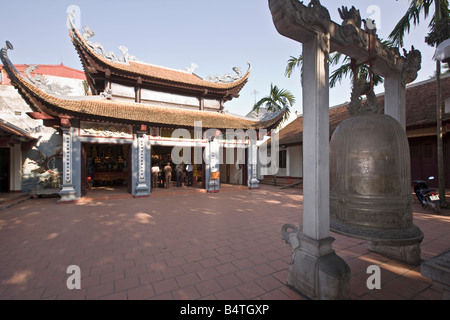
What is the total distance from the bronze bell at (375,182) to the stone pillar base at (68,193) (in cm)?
973

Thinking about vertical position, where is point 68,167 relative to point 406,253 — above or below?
above

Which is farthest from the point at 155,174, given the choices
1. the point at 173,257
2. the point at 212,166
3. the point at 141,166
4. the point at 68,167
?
the point at 173,257

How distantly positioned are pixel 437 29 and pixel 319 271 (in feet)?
30.1

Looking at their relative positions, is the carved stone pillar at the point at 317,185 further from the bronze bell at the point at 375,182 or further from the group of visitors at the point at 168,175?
the group of visitors at the point at 168,175

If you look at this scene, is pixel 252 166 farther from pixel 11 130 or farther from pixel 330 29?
pixel 11 130

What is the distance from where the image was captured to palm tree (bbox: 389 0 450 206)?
6645 mm

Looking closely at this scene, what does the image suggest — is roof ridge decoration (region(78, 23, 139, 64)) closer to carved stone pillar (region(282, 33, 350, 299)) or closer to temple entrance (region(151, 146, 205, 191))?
temple entrance (region(151, 146, 205, 191))

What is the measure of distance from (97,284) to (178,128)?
8.70m

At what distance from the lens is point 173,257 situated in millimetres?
3549

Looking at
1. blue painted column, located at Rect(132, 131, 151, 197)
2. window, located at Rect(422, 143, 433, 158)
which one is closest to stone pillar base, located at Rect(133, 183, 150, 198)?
blue painted column, located at Rect(132, 131, 151, 197)

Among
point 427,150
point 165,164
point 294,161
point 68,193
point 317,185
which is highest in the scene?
point 427,150

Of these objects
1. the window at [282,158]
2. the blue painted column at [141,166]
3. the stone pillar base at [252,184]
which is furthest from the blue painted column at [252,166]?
the blue painted column at [141,166]

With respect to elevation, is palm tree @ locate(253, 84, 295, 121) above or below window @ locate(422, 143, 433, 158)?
above

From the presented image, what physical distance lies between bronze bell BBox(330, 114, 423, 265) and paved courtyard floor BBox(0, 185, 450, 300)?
96 cm
